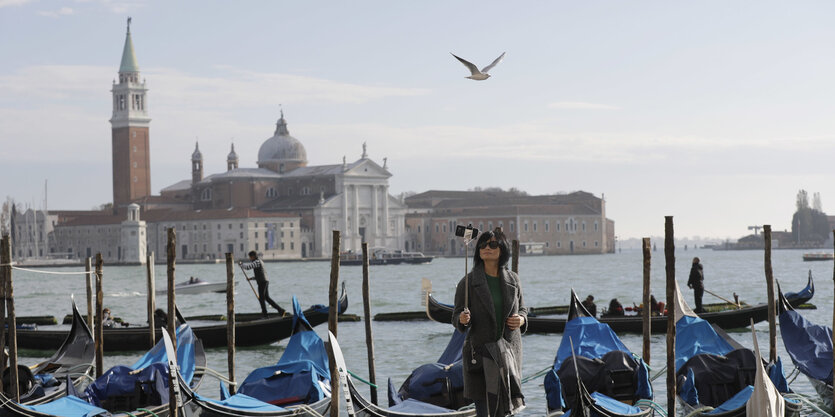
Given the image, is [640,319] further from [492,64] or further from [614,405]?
[614,405]

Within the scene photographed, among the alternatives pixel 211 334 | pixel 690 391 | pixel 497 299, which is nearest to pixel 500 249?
pixel 497 299

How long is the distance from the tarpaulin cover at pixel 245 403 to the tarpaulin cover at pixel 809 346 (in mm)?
3217

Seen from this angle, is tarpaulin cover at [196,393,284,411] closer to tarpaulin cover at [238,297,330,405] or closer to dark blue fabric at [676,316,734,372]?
tarpaulin cover at [238,297,330,405]

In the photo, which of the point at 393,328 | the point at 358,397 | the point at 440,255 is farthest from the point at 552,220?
the point at 358,397

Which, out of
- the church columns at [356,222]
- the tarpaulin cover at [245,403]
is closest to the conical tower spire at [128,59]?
the church columns at [356,222]

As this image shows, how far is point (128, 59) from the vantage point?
58.8 meters

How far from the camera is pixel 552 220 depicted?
2574 inches

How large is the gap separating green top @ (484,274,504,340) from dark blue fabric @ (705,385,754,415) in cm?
181

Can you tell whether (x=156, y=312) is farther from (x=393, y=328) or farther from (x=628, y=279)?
(x=628, y=279)

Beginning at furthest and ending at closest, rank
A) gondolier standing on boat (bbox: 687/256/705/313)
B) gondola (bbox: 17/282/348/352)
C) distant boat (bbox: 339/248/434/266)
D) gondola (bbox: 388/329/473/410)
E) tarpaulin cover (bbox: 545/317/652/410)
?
distant boat (bbox: 339/248/434/266), gondolier standing on boat (bbox: 687/256/705/313), gondola (bbox: 17/282/348/352), gondola (bbox: 388/329/473/410), tarpaulin cover (bbox: 545/317/652/410)

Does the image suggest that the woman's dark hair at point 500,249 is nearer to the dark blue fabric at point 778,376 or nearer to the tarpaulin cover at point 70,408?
the tarpaulin cover at point 70,408

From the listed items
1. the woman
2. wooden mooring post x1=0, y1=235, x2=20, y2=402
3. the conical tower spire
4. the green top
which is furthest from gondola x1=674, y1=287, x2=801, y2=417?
the conical tower spire

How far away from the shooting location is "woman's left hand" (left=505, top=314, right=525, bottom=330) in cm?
405

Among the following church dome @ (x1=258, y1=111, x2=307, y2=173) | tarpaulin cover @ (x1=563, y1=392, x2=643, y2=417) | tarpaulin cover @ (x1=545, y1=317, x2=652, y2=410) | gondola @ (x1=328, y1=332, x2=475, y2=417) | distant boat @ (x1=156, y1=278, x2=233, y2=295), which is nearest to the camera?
tarpaulin cover @ (x1=563, y1=392, x2=643, y2=417)
